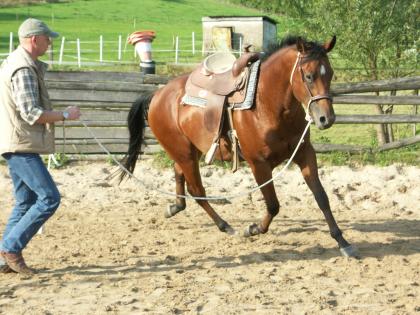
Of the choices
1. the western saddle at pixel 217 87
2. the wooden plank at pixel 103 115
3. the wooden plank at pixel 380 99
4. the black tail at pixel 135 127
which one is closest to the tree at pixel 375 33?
the wooden plank at pixel 380 99

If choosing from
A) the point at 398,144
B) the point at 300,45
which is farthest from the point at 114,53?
the point at 300,45

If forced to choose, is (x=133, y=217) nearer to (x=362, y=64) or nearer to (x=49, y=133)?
(x=49, y=133)

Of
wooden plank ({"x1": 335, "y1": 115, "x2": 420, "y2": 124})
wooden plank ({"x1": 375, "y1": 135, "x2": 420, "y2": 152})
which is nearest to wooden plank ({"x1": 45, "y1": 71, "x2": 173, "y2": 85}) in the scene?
wooden plank ({"x1": 335, "y1": 115, "x2": 420, "y2": 124})

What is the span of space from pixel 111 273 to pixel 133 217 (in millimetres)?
2247

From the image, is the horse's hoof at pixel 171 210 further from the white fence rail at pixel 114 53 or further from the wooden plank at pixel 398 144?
the white fence rail at pixel 114 53

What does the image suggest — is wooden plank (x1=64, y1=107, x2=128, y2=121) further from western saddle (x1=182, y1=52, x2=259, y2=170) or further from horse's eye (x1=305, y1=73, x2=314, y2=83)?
horse's eye (x1=305, y1=73, x2=314, y2=83)

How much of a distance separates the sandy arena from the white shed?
2731 cm

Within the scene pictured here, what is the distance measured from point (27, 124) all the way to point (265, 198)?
2332 millimetres

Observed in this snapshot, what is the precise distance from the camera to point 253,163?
6195 mm

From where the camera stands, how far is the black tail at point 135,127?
7858 millimetres

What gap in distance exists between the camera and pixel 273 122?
5941 millimetres

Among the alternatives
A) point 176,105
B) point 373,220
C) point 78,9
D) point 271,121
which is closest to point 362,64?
point 373,220

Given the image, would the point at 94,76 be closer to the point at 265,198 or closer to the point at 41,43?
the point at 265,198

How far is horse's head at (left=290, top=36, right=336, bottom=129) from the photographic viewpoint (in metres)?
Result: 5.45
